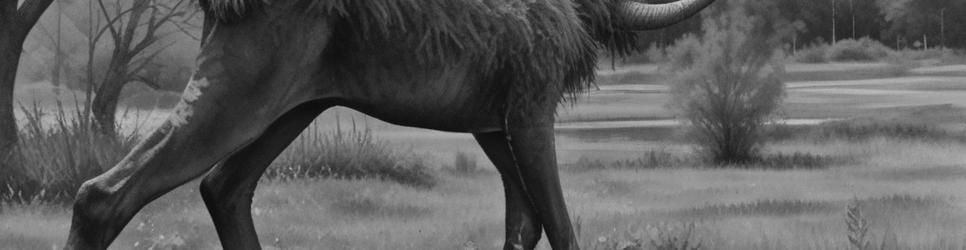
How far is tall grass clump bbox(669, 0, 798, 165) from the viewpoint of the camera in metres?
13.3

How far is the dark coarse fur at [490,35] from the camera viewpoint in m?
4.49

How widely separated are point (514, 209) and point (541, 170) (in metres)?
0.56

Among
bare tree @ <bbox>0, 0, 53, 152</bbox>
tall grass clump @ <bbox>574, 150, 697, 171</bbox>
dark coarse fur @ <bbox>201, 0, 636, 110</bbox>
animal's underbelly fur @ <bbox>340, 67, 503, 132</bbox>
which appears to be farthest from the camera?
tall grass clump @ <bbox>574, 150, 697, 171</bbox>

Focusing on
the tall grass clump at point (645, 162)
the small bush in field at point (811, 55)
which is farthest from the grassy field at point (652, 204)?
the small bush in field at point (811, 55)

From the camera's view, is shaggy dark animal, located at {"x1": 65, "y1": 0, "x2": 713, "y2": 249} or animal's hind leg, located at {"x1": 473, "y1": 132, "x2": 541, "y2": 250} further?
animal's hind leg, located at {"x1": 473, "y1": 132, "x2": 541, "y2": 250}

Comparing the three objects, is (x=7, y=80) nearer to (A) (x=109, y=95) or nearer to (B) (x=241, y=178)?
(A) (x=109, y=95)

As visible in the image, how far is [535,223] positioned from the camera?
5484mm

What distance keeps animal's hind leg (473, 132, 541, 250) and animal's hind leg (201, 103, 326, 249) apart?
70cm

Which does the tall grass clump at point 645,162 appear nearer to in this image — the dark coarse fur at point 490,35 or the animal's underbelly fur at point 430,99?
the dark coarse fur at point 490,35

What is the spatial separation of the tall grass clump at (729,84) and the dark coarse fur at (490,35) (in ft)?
27.0

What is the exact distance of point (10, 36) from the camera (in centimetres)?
938

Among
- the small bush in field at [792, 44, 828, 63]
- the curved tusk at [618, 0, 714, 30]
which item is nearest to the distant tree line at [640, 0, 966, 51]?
the small bush in field at [792, 44, 828, 63]

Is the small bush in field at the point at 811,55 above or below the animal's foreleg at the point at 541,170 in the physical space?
below

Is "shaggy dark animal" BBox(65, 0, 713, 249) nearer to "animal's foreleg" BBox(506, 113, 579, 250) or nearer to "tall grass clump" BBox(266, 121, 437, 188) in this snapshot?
"animal's foreleg" BBox(506, 113, 579, 250)
